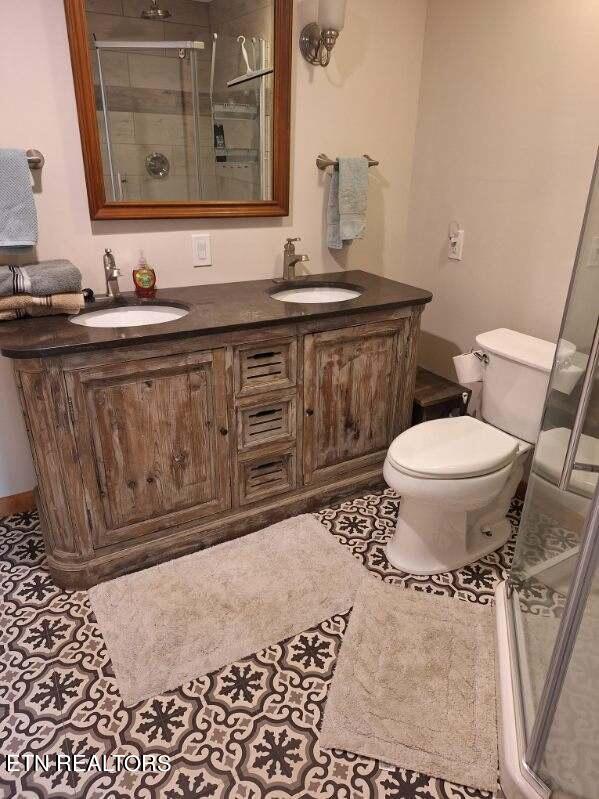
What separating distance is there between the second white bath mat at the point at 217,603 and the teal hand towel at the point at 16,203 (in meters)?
1.18

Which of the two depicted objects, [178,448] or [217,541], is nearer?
[178,448]

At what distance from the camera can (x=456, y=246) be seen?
8.01 feet

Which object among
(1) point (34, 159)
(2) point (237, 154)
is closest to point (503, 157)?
(2) point (237, 154)

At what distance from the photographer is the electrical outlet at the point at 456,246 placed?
241 cm

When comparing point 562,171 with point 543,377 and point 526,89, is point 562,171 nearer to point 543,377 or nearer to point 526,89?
point 526,89

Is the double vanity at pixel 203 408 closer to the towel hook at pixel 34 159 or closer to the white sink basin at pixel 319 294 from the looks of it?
the white sink basin at pixel 319 294

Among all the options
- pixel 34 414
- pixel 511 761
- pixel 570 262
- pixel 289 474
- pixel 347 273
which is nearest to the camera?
pixel 511 761

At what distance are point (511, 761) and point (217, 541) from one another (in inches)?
46.4

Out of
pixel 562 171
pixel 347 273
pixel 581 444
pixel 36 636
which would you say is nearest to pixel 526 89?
pixel 562 171

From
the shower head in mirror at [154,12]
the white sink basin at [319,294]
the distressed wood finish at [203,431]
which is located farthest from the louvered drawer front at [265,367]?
the shower head in mirror at [154,12]

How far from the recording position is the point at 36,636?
1688 mm

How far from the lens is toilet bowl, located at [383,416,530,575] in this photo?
5.79ft

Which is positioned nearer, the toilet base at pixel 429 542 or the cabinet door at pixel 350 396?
the toilet base at pixel 429 542

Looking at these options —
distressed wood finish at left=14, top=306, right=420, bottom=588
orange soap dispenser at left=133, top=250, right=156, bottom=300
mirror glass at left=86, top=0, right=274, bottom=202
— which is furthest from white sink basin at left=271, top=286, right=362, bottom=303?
orange soap dispenser at left=133, top=250, right=156, bottom=300
